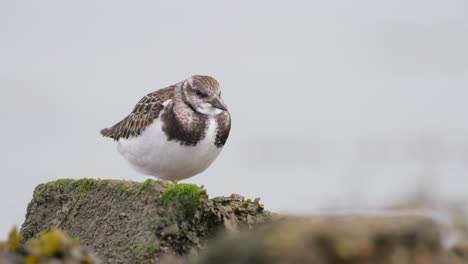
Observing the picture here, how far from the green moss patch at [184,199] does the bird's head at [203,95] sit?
225 centimetres

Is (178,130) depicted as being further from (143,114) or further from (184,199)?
(184,199)

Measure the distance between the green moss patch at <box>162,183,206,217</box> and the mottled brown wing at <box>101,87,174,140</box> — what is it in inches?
85.8

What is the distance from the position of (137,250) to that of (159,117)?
2378 millimetres

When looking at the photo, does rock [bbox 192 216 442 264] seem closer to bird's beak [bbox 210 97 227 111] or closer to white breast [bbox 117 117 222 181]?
white breast [bbox 117 117 222 181]

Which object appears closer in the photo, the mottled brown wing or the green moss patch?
the green moss patch

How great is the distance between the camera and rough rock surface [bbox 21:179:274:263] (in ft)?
15.7

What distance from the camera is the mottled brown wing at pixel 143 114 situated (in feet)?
23.4

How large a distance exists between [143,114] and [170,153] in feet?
2.30

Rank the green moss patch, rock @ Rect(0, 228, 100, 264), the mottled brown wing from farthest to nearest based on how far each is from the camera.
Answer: the mottled brown wing
the green moss patch
rock @ Rect(0, 228, 100, 264)

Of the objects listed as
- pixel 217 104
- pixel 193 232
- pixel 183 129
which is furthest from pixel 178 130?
pixel 193 232

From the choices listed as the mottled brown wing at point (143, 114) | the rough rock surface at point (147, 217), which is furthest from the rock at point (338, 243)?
the mottled brown wing at point (143, 114)

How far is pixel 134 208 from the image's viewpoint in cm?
508

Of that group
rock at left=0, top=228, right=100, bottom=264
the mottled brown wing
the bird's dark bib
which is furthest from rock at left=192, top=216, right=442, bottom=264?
the mottled brown wing

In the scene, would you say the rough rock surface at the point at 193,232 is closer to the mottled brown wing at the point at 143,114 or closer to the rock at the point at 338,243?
the rock at the point at 338,243
